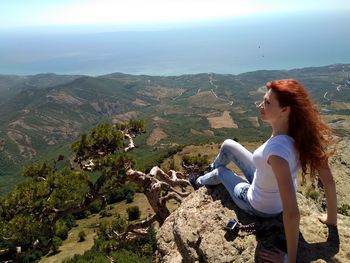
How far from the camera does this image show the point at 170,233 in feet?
25.9

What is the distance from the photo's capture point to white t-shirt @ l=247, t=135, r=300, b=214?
191 inches

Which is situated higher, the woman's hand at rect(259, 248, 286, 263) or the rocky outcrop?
the woman's hand at rect(259, 248, 286, 263)

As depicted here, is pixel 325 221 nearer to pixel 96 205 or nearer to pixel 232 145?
pixel 232 145

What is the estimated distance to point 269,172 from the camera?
5078mm

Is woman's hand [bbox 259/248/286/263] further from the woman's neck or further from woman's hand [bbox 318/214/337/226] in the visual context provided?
the woman's neck

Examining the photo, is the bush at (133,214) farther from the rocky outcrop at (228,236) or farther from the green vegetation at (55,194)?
the rocky outcrop at (228,236)

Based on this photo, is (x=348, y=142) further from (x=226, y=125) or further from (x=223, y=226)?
(x=226, y=125)

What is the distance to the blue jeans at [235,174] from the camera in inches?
242

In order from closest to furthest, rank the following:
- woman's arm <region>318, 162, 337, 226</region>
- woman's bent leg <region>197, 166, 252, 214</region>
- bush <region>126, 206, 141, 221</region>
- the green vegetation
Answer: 1. woman's arm <region>318, 162, 337, 226</region>
2. woman's bent leg <region>197, 166, 252, 214</region>
3. the green vegetation
4. bush <region>126, 206, 141, 221</region>

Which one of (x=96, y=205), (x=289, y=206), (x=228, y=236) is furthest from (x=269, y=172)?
(x=96, y=205)

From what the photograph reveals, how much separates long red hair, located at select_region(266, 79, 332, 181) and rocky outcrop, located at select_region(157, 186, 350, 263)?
46.7 inches

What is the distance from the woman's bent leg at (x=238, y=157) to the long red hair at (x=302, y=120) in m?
1.52

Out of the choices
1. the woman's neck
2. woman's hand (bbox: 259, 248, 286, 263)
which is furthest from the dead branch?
the woman's neck

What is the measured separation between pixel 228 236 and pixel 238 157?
1.43 meters
